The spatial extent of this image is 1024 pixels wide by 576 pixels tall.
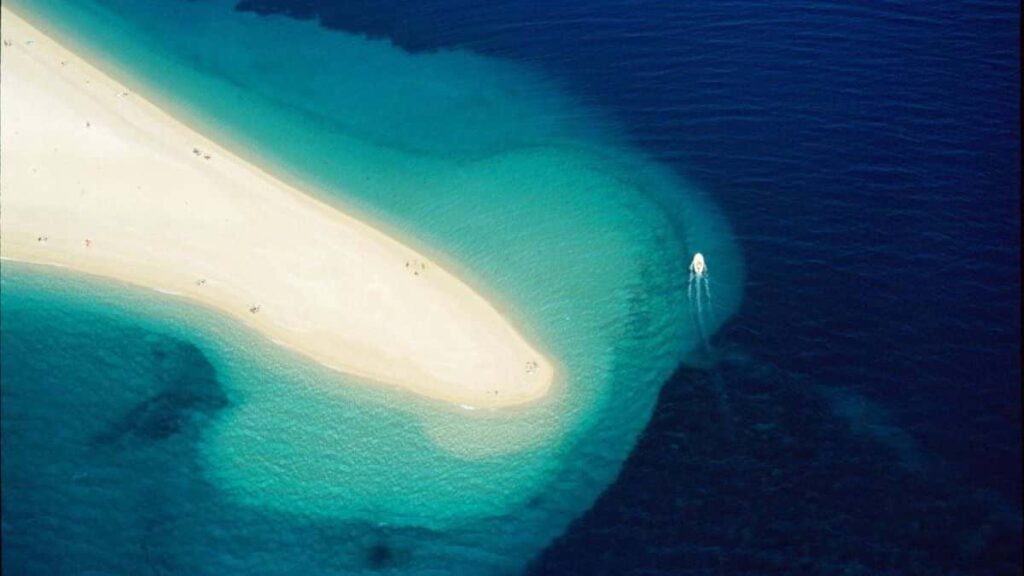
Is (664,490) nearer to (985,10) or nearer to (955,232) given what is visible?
(955,232)

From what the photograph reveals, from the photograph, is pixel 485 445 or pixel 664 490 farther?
pixel 485 445

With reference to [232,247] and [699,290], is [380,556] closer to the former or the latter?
[232,247]

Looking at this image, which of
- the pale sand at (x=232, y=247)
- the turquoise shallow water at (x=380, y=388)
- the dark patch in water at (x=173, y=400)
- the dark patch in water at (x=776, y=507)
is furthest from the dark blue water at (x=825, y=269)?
the dark patch in water at (x=173, y=400)

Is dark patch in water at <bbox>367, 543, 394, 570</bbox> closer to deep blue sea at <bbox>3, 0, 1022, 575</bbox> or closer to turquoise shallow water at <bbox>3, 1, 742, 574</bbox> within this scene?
turquoise shallow water at <bbox>3, 1, 742, 574</bbox>

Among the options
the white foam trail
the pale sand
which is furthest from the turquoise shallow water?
the pale sand

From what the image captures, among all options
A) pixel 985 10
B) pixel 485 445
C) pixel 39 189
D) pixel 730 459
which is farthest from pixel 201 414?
pixel 985 10

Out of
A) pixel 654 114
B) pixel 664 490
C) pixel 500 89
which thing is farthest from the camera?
pixel 500 89
